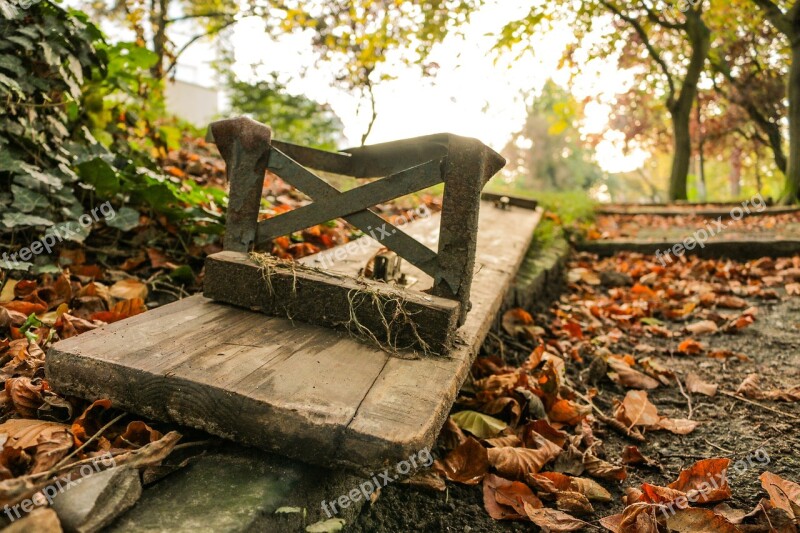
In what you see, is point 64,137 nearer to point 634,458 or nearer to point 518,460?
point 518,460

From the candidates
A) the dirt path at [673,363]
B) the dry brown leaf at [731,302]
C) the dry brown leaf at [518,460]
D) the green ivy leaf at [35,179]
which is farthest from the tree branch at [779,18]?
the green ivy leaf at [35,179]

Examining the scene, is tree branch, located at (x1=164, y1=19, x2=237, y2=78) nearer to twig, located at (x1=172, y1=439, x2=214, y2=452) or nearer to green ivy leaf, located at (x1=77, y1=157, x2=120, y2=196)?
green ivy leaf, located at (x1=77, y1=157, x2=120, y2=196)

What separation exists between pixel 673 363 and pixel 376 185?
5.72 feet

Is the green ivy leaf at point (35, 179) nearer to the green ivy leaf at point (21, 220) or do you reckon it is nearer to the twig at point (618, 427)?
the green ivy leaf at point (21, 220)

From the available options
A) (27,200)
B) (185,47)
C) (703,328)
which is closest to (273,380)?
(27,200)

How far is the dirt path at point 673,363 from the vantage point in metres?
1.26

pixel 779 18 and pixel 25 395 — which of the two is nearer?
pixel 25 395

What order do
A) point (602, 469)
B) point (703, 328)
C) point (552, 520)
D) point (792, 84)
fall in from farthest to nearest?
→ point (792, 84) → point (703, 328) → point (602, 469) → point (552, 520)

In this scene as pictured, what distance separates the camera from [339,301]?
142 cm

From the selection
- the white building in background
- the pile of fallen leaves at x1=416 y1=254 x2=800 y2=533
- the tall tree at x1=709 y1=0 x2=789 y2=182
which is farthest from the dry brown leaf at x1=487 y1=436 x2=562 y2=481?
the white building in background

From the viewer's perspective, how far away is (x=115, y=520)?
857 millimetres

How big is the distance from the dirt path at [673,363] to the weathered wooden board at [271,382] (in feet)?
0.93

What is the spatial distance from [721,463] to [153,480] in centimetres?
134

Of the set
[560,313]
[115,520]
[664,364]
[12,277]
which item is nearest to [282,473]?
[115,520]
